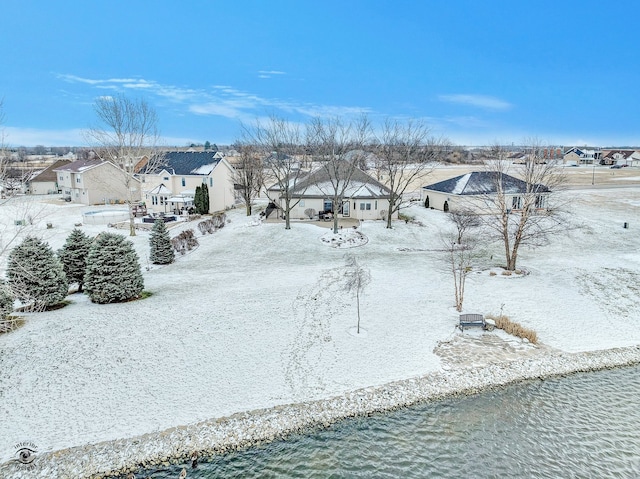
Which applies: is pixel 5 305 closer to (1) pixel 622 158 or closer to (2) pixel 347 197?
(2) pixel 347 197

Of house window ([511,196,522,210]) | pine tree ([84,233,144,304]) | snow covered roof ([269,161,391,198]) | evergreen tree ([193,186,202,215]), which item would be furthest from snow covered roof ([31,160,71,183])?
house window ([511,196,522,210])

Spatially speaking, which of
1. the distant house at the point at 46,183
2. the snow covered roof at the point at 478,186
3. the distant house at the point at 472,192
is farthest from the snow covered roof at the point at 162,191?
the distant house at the point at 46,183

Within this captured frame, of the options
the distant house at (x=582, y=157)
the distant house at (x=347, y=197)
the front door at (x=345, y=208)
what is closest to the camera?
the distant house at (x=347, y=197)

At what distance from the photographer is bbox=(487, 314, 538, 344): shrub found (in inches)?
673

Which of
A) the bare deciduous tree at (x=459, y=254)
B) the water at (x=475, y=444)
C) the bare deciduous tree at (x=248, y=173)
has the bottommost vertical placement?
the water at (x=475, y=444)

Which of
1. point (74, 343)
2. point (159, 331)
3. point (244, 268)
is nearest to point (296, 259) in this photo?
point (244, 268)

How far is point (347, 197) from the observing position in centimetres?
4147

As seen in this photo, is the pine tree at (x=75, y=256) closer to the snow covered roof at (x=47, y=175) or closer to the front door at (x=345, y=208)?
the front door at (x=345, y=208)

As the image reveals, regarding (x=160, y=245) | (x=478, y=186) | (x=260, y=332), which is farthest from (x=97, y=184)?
(x=260, y=332)

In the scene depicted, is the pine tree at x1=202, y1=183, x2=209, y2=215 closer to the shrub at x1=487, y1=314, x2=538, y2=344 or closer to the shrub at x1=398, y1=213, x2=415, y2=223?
the shrub at x1=398, y1=213, x2=415, y2=223

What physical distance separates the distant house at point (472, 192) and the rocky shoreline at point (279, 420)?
28.2 m

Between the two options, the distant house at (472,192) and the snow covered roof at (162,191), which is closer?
the distant house at (472,192)

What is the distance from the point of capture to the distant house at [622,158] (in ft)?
388

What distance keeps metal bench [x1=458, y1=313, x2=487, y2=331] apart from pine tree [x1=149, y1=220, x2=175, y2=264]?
19.0 metres
